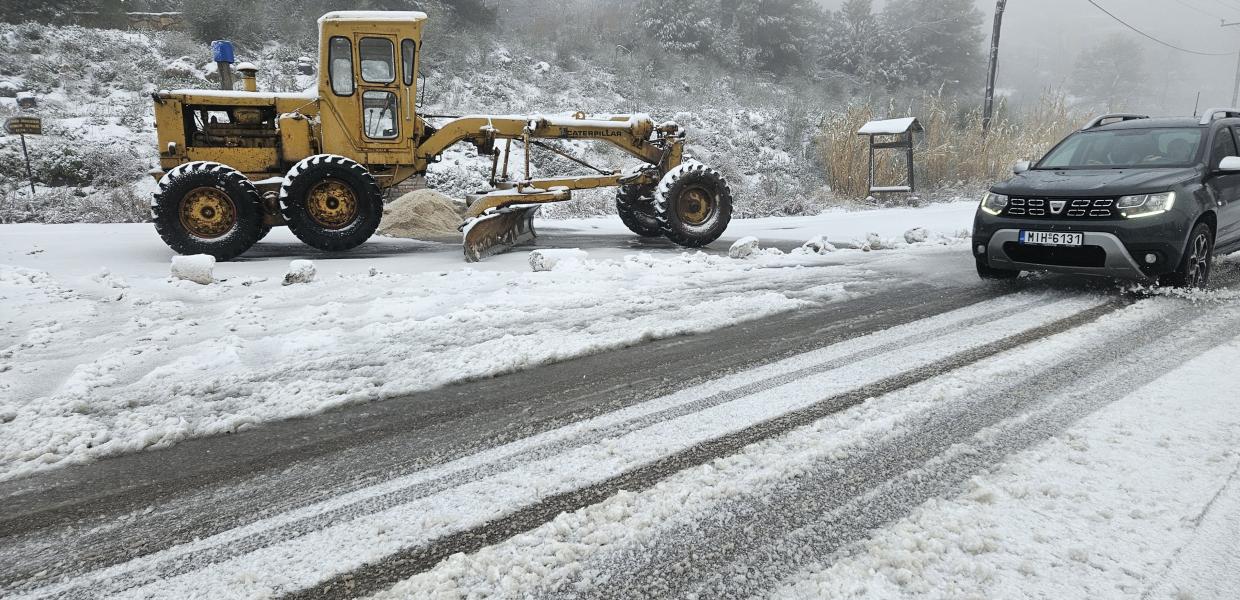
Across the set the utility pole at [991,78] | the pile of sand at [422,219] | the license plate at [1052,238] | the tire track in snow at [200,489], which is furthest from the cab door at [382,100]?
the utility pole at [991,78]

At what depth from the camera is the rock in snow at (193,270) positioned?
17.7ft

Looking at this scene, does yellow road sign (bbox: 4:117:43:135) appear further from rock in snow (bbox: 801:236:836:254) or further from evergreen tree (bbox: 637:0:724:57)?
evergreen tree (bbox: 637:0:724:57)

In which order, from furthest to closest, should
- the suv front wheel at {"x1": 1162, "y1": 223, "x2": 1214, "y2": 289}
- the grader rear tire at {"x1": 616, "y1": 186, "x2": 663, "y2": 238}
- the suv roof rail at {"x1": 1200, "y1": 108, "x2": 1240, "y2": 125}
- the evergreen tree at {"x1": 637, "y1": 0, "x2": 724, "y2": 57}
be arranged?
the evergreen tree at {"x1": 637, "y1": 0, "x2": 724, "y2": 57}
the grader rear tire at {"x1": 616, "y1": 186, "x2": 663, "y2": 238}
the suv roof rail at {"x1": 1200, "y1": 108, "x2": 1240, "y2": 125}
the suv front wheel at {"x1": 1162, "y1": 223, "x2": 1214, "y2": 289}

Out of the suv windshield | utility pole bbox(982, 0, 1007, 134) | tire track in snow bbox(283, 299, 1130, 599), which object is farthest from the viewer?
utility pole bbox(982, 0, 1007, 134)

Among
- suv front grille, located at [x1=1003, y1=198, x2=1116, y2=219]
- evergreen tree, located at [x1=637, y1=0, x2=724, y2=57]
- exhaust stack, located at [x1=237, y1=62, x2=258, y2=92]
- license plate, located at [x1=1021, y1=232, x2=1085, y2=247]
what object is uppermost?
evergreen tree, located at [x1=637, y1=0, x2=724, y2=57]

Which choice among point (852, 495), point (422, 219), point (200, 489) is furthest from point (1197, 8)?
point (200, 489)

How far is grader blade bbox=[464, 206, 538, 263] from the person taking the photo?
7133 mm

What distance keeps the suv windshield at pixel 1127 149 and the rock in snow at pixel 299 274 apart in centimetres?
677

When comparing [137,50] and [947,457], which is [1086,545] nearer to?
[947,457]

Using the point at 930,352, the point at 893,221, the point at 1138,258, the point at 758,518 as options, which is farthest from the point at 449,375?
the point at 893,221

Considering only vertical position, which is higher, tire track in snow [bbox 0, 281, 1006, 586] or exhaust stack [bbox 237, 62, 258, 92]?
exhaust stack [bbox 237, 62, 258, 92]

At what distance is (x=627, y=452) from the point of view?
2.42 m

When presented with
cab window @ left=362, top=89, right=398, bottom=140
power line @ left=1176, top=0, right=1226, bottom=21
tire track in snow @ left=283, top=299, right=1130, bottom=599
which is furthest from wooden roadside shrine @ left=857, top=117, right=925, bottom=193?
power line @ left=1176, top=0, right=1226, bottom=21

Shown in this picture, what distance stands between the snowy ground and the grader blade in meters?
0.29
